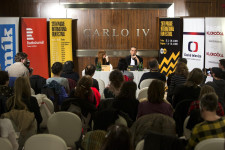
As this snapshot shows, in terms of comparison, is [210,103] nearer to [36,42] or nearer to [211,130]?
[211,130]

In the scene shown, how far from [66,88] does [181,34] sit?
5.67 metres

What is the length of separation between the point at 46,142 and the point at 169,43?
7.18 meters

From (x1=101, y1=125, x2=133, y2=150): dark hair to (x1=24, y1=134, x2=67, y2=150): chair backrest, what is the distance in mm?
1074

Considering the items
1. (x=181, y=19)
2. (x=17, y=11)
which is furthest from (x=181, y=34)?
(x=17, y=11)

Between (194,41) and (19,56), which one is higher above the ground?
(194,41)

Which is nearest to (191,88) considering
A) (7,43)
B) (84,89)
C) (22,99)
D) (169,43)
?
(84,89)

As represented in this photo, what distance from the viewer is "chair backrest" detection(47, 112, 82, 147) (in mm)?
4133

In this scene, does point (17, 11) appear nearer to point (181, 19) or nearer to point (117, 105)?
point (181, 19)

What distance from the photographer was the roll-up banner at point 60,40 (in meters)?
9.75

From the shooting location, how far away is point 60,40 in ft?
32.1

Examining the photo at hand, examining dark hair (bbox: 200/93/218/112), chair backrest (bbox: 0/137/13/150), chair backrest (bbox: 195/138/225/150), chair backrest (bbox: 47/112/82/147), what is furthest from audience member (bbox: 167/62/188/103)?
chair backrest (bbox: 0/137/13/150)

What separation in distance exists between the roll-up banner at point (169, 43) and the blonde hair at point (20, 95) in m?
6.36

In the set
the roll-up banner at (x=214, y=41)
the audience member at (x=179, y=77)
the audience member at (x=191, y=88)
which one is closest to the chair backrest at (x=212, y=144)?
the audience member at (x=191, y=88)

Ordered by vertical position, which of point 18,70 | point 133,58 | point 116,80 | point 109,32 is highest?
point 109,32
